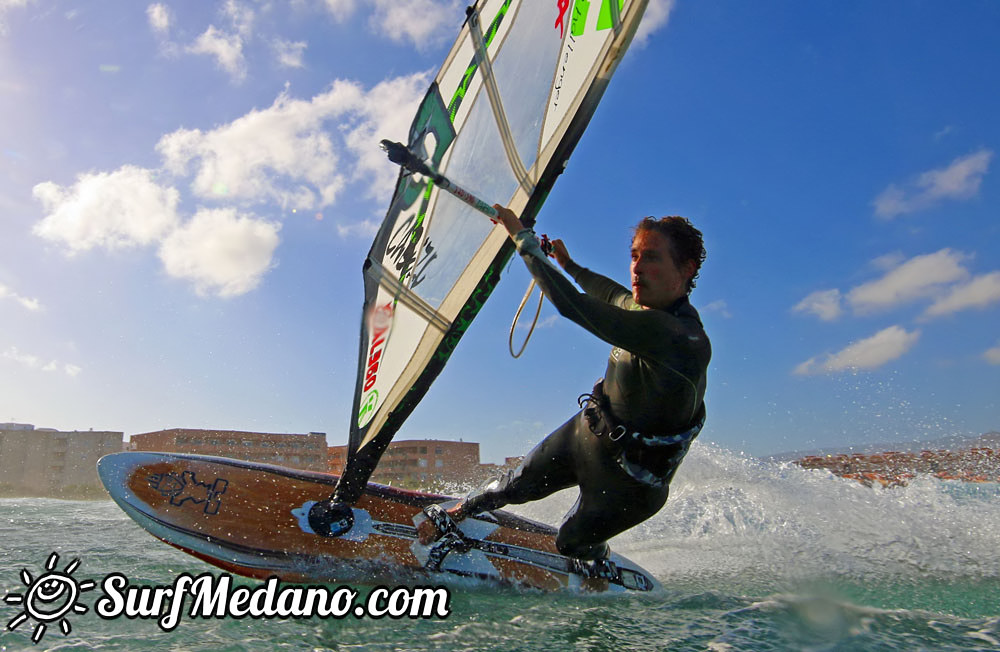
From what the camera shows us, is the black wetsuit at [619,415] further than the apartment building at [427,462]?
No

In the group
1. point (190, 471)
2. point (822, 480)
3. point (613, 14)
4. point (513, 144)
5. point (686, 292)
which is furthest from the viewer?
point (822, 480)

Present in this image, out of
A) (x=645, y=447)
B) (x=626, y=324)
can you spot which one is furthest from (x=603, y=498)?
(x=626, y=324)

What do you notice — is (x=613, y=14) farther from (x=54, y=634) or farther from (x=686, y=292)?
(x=54, y=634)

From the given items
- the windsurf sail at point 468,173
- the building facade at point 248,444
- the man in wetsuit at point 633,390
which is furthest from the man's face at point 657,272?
the building facade at point 248,444

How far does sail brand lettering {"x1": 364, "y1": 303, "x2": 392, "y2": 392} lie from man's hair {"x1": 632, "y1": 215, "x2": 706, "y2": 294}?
1896 mm

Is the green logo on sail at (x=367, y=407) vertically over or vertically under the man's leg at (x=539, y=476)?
over

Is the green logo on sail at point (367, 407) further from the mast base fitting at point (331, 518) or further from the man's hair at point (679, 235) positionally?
the man's hair at point (679, 235)

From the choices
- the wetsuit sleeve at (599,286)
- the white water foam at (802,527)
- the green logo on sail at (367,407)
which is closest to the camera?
the wetsuit sleeve at (599,286)

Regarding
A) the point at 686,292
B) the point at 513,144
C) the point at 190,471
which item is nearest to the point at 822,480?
the point at 686,292

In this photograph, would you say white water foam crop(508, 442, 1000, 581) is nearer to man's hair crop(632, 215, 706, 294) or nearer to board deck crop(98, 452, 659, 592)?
board deck crop(98, 452, 659, 592)

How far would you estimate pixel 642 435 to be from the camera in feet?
8.56

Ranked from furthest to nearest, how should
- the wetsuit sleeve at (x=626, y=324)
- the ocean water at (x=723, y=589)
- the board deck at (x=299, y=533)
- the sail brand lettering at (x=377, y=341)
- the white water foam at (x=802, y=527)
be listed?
1. the white water foam at (x=802, y=527)
2. the board deck at (x=299, y=533)
3. the sail brand lettering at (x=377, y=341)
4. the ocean water at (x=723, y=589)
5. the wetsuit sleeve at (x=626, y=324)

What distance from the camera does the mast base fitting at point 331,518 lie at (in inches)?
163

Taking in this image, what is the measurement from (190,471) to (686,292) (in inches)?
158
